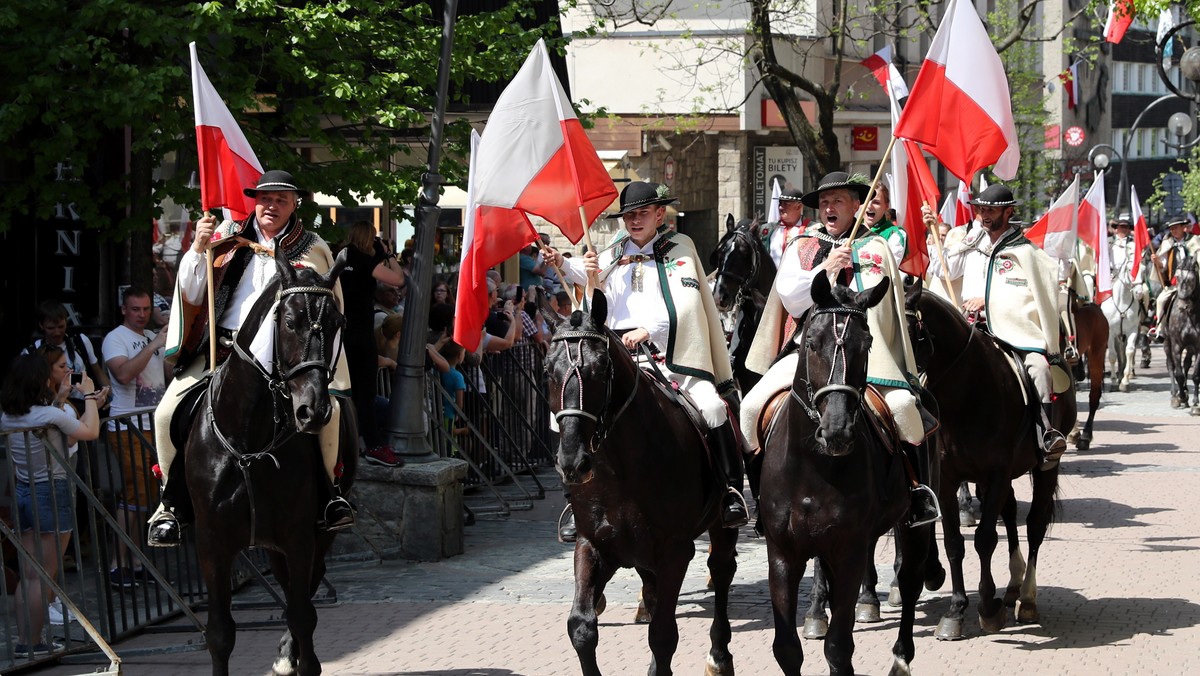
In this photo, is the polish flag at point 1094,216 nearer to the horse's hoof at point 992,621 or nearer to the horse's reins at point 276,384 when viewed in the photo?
the horse's hoof at point 992,621

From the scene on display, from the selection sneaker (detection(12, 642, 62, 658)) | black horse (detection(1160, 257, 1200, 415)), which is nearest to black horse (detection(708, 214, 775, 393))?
sneaker (detection(12, 642, 62, 658))

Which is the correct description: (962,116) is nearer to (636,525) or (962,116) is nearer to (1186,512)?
(636,525)

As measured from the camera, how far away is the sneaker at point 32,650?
873 cm

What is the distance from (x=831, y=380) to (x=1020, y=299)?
14.5ft

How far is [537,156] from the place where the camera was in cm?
859

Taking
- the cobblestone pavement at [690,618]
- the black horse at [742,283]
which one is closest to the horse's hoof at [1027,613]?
the cobblestone pavement at [690,618]

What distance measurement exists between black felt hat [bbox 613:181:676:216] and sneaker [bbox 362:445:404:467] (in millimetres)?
4349

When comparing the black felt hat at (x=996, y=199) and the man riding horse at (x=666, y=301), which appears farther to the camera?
the black felt hat at (x=996, y=199)

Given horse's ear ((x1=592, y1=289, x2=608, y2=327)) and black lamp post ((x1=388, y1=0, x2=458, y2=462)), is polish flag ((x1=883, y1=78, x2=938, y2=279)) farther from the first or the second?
black lamp post ((x1=388, y1=0, x2=458, y2=462))

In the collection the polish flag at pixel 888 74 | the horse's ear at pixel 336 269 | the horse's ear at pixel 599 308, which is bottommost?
the horse's ear at pixel 599 308

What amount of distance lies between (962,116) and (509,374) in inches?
309

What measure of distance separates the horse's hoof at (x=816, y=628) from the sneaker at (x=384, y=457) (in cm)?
399

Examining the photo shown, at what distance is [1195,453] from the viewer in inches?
739

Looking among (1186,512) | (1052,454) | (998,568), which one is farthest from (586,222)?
(1186,512)
